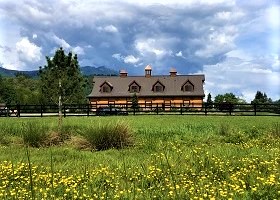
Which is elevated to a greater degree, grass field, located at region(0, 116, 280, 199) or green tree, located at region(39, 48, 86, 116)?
green tree, located at region(39, 48, 86, 116)

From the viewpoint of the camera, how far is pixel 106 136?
16188 millimetres

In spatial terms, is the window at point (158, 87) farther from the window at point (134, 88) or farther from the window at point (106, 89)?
the window at point (106, 89)

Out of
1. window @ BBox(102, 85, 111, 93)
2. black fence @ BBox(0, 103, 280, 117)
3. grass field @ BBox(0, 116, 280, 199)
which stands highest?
window @ BBox(102, 85, 111, 93)

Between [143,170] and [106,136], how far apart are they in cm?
631

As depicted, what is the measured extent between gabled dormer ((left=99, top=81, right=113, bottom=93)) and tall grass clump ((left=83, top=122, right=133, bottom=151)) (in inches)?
2413

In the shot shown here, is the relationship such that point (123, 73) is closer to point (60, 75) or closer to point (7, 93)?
point (60, 75)

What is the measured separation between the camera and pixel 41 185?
29.0 feet

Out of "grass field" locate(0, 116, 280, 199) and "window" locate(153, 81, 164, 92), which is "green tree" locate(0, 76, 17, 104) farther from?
"grass field" locate(0, 116, 280, 199)

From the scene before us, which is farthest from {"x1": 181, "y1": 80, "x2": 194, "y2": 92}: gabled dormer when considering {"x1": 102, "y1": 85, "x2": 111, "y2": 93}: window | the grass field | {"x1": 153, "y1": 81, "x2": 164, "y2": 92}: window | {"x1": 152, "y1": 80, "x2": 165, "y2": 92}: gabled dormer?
the grass field

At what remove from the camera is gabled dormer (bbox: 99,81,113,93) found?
7769cm

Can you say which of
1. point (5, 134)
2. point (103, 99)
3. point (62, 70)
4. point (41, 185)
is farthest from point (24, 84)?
point (41, 185)

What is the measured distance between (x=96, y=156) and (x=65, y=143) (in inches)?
158

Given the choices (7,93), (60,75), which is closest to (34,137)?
(60,75)

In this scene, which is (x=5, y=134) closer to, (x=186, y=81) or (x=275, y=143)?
(x=275, y=143)
